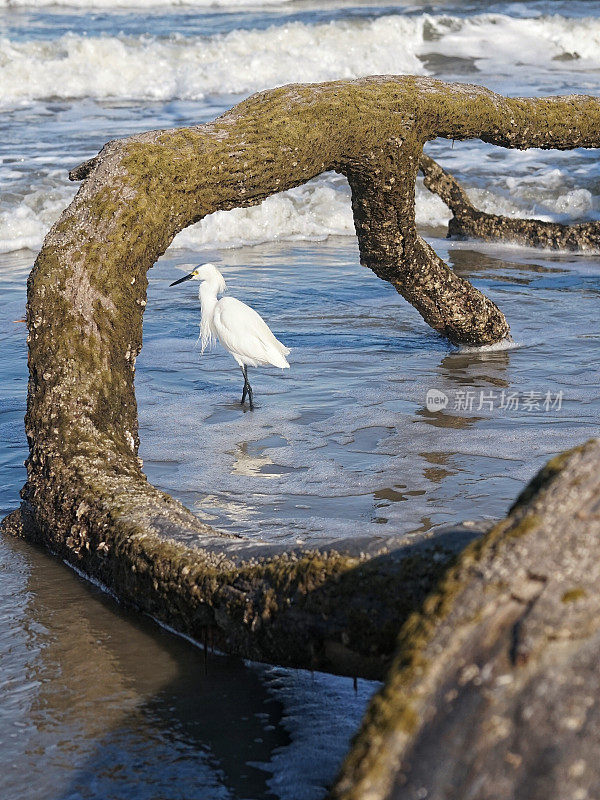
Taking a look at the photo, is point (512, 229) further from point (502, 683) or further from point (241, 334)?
point (502, 683)

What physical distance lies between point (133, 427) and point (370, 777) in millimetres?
2643

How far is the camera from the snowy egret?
21.9 feet

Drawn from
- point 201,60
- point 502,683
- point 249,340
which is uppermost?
point 201,60

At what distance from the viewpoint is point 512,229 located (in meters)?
10.7

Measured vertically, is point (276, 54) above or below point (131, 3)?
below

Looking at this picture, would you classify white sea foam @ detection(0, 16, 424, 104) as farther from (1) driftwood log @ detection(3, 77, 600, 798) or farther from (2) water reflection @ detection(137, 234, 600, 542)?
(1) driftwood log @ detection(3, 77, 600, 798)

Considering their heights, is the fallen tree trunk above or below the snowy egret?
above

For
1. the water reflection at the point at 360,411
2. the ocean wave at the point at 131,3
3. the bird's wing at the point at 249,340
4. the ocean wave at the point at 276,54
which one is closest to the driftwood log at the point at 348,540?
the water reflection at the point at 360,411

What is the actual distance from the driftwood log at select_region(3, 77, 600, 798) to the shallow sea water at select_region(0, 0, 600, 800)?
0.84 feet

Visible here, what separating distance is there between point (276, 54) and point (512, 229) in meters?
16.8

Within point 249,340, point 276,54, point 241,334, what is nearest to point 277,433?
point 249,340

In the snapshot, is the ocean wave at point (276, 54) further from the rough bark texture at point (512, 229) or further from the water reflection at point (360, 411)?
the water reflection at point (360, 411)

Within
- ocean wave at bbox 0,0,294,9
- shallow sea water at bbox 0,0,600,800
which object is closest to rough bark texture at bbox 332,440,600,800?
shallow sea water at bbox 0,0,600,800

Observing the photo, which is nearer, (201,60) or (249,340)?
(249,340)
